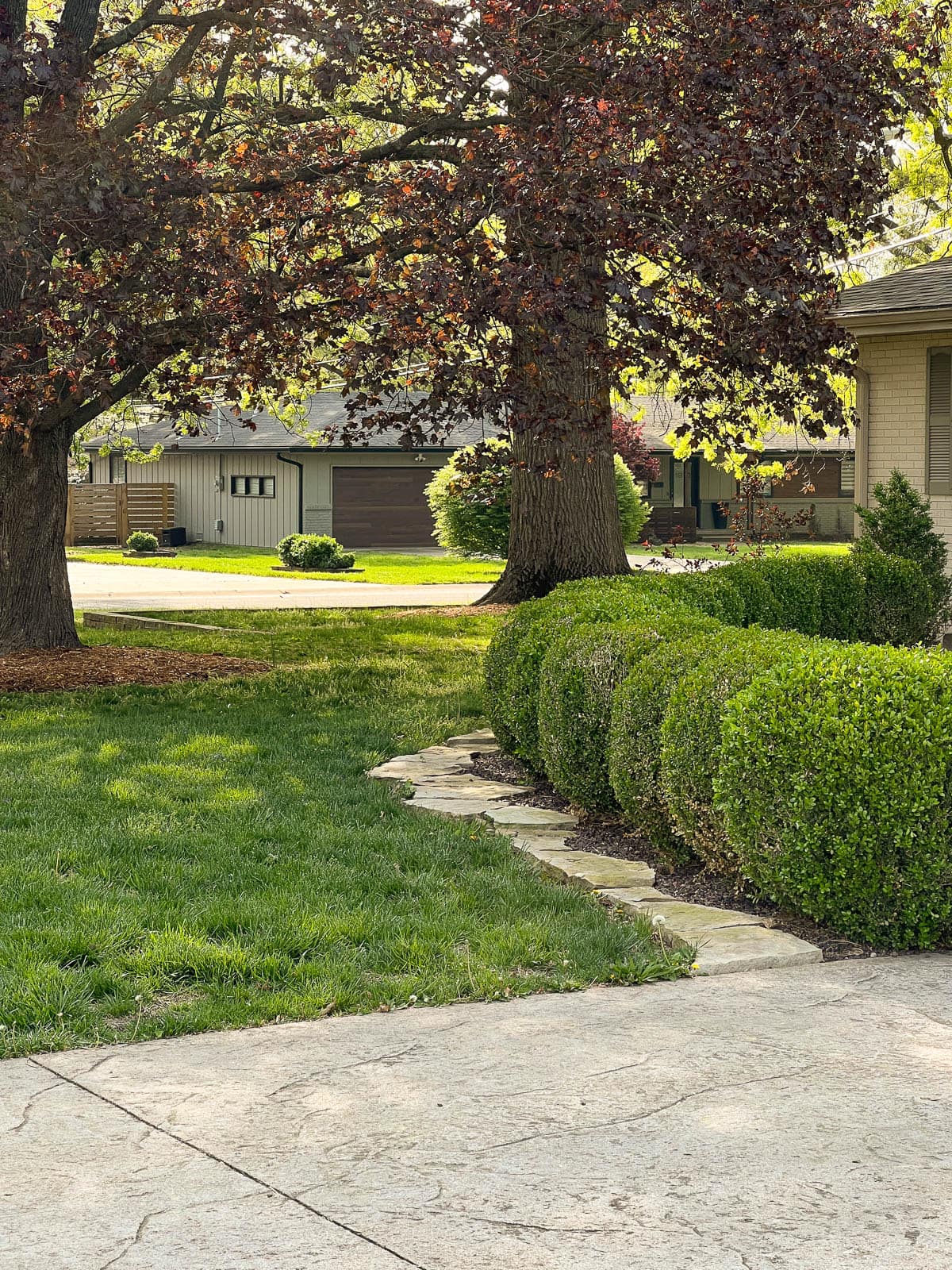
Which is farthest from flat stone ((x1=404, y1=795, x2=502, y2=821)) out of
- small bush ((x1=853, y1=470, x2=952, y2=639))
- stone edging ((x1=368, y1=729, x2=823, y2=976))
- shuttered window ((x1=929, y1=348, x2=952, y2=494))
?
shuttered window ((x1=929, y1=348, x2=952, y2=494))

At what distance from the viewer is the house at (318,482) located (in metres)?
39.5

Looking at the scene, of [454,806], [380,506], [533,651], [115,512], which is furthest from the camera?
[115,512]

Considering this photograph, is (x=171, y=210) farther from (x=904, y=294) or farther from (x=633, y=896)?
(x=904, y=294)

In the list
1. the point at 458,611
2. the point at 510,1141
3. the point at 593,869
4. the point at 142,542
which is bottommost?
the point at 510,1141

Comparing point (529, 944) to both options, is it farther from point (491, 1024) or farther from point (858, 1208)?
point (858, 1208)

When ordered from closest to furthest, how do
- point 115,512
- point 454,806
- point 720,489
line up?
point 454,806 → point 115,512 → point 720,489

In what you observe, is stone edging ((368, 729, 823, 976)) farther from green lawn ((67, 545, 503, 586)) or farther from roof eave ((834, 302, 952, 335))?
green lawn ((67, 545, 503, 586))

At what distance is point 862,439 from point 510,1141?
14.2 m

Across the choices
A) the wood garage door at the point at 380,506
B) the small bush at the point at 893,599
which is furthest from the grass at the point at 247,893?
the wood garage door at the point at 380,506

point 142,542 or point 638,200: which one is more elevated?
point 638,200

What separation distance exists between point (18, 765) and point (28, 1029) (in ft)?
14.8

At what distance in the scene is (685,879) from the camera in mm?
6855

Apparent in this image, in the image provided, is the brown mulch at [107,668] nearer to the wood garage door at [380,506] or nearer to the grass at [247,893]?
the grass at [247,893]

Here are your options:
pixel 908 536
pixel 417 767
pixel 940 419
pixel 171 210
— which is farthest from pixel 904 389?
pixel 417 767
